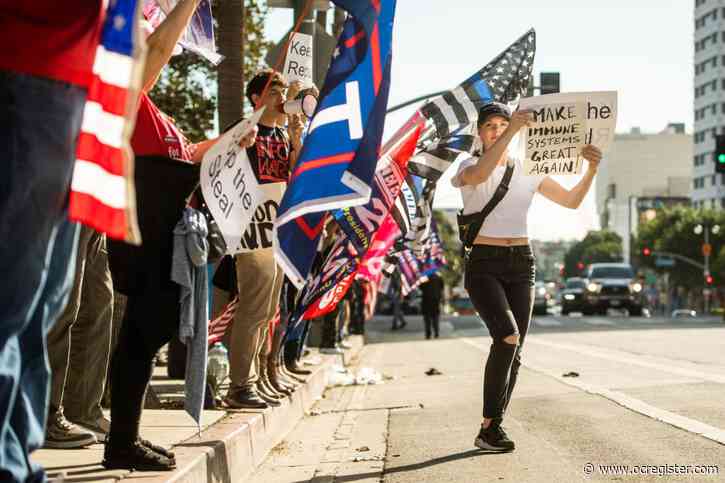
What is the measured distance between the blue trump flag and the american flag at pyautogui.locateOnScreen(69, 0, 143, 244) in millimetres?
2340

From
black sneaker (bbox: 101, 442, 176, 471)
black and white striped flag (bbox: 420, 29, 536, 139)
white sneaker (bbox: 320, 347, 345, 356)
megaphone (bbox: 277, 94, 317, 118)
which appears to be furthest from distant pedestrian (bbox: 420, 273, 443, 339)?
black sneaker (bbox: 101, 442, 176, 471)

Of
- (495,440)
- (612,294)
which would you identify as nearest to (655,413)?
(495,440)

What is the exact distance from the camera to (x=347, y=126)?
18.2ft

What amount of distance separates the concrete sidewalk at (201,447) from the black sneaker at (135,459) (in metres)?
0.06

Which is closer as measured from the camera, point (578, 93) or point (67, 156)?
point (67, 156)

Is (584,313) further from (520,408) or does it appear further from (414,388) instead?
(520,408)

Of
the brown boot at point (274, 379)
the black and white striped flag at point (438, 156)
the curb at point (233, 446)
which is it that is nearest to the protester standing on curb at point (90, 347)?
the curb at point (233, 446)

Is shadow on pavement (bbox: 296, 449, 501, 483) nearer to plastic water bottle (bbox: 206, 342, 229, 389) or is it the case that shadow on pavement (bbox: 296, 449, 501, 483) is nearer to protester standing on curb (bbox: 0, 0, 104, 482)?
plastic water bottle (bbox: 206, 342, 229, 389)

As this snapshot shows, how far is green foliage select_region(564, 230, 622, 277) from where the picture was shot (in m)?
168

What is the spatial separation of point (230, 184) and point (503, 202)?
194cm

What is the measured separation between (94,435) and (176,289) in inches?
45.7

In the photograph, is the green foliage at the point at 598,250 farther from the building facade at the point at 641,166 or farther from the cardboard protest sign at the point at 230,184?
the cardboard protest sign at the point at 230,184

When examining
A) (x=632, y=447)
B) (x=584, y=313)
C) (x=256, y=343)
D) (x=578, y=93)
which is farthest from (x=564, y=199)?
(x=584, y=313)

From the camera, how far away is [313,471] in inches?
259
